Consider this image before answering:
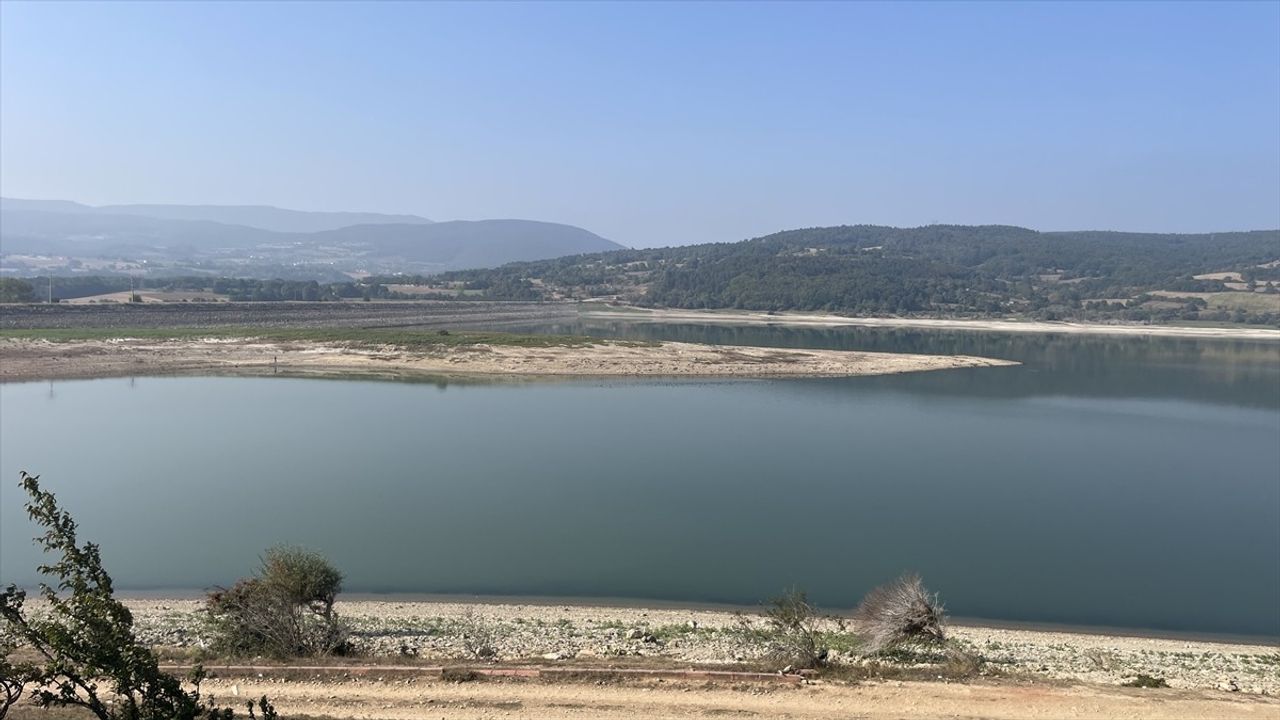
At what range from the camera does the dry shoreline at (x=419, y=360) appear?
38188 mm

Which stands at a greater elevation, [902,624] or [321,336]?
[321,336]

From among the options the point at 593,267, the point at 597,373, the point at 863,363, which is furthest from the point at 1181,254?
the point at 597,373

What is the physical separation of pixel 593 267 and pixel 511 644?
126 m

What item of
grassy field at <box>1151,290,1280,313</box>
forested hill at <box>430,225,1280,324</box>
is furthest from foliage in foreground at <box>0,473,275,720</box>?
grassy field at <box>1151,290,1280,313</box>

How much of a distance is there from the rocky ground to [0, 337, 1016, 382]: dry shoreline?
29.1 metres

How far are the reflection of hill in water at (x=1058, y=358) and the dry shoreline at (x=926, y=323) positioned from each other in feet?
12.0

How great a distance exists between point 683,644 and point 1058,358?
5268 cm

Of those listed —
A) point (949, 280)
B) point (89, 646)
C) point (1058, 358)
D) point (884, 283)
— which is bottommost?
point (1058, 358)

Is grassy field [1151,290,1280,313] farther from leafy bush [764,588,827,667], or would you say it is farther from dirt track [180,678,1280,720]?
leafy bush [764,588,827,667]

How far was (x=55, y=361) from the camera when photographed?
37.1 meters

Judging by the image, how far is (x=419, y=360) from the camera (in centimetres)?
4294

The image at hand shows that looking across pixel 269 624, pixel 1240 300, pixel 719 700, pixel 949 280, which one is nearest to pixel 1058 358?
pixel 1240 300

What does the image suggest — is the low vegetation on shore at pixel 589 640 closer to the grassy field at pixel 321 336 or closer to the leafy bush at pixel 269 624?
the leafy bush at pixel 269 624

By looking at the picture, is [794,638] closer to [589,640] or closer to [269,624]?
[589,640]
